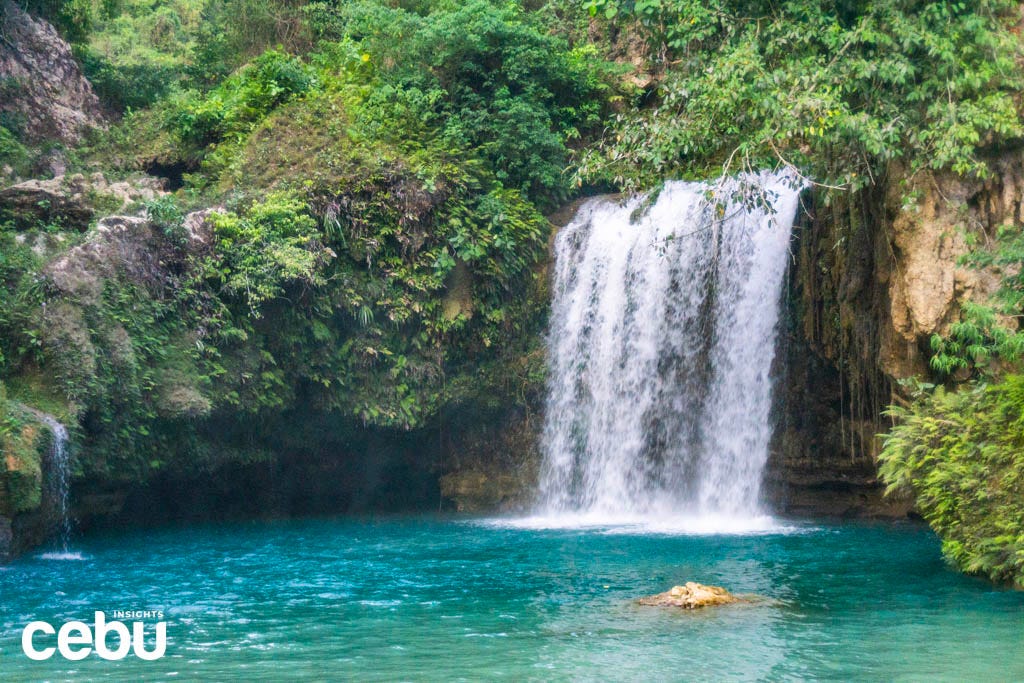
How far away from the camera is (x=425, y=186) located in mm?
17828

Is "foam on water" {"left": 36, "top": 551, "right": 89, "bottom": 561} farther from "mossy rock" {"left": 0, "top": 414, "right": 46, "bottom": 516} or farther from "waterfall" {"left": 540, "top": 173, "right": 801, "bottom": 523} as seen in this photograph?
"waterfall" {"left": 540, "top": 173, "right": 801, "bottom": 523}

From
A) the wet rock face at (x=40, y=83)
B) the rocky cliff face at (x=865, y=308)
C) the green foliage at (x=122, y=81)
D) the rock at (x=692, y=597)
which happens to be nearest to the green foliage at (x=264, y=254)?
the wet rock face at (x=40, y=83)

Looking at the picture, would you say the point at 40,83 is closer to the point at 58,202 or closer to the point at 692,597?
the point at 58,202

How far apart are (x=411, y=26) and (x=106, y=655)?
A: 543 inches

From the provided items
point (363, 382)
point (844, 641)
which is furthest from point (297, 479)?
point (844, 641)

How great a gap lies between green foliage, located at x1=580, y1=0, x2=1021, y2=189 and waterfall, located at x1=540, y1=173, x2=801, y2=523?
12.0ft

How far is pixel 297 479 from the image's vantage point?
19.2 metres

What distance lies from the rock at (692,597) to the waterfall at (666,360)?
660 centimetres

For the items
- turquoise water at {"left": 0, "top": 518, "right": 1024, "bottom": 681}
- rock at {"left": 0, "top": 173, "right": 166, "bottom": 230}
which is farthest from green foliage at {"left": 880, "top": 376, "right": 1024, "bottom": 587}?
rock at {"left": 0, "top": 173, "right": 166, "bottom": 230}

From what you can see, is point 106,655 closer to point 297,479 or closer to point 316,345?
point 316,345

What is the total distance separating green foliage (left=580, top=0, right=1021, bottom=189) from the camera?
464 inches

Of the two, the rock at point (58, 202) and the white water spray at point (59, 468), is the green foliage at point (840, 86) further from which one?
the rock at point (58, 202)

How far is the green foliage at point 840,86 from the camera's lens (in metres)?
11.8

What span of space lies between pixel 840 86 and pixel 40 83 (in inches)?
597
